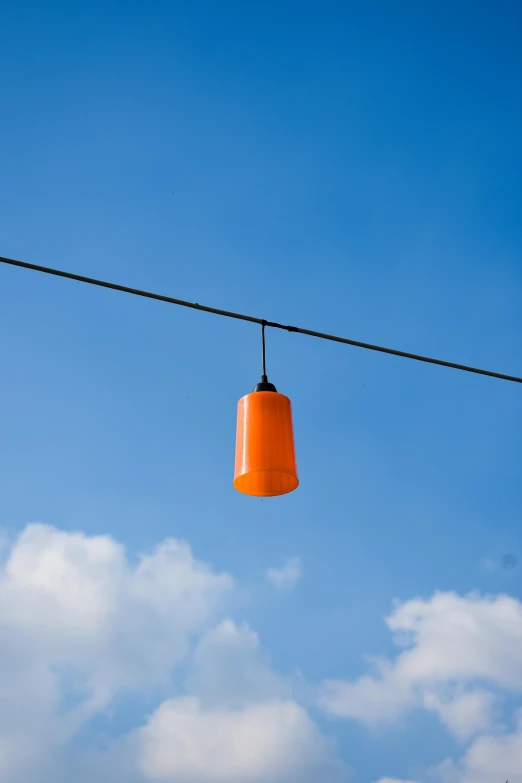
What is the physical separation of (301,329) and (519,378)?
5.46 ft

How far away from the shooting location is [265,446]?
3.71 meters

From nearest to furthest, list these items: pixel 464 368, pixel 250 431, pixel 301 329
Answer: pixel 250 431
pixel 301 329
pixel 464 368

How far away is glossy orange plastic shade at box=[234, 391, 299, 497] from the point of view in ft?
12.1

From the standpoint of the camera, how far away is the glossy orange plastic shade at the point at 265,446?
3.68 metres

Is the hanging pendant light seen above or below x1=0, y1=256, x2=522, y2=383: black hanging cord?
below

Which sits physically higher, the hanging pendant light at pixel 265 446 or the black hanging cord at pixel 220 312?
the black hanging cord at pixel 220 312

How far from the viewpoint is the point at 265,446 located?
371 centimetres

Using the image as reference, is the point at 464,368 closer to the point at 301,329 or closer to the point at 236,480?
the point at 301,329

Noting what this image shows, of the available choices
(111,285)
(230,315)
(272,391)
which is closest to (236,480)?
(272,391)

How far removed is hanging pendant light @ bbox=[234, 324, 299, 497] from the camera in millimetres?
3682

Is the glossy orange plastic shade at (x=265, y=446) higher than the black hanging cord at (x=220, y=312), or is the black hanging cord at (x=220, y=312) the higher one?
the black hanging cord at (x=220, y=312)

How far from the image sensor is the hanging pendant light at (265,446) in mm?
3682

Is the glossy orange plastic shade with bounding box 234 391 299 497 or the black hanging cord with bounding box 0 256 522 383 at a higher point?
the black hanging cord with bounding box 0 256 522 383

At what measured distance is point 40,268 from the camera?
3.92 m
